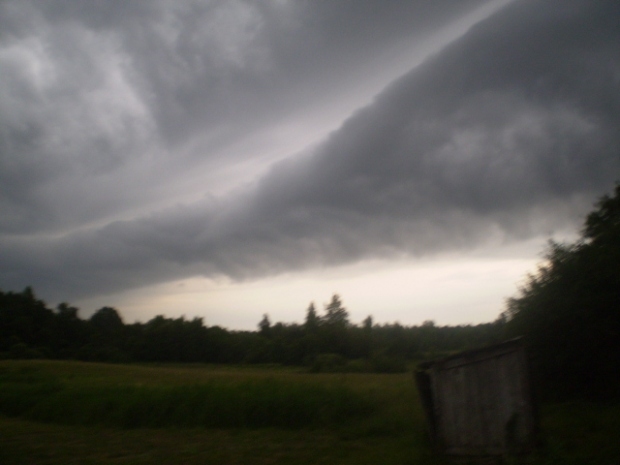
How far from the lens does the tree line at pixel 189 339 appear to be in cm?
5906

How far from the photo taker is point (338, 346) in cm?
6381

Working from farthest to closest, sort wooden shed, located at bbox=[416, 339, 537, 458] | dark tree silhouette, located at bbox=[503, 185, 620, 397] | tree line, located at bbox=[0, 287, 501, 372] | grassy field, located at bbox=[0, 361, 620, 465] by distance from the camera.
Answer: tree line, located at bbox=[0, 287, 501, 372]
dark tree silhouette, located at bbox=[503, 185, 620, 397]
grassy field, located at bbox=[0, 361, 620, 465]
wooden shed, located at bbox=[416, 339, 537, 458]

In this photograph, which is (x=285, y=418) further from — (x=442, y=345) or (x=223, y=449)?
(x=442, y=345)

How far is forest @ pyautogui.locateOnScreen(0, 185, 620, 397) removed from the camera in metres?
A: 14.1

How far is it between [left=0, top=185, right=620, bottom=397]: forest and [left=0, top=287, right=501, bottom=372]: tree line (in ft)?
0.48

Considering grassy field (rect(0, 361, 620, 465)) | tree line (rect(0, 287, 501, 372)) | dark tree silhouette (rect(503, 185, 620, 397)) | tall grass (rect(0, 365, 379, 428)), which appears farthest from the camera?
tree line (rect(0, 287, 501, 372))

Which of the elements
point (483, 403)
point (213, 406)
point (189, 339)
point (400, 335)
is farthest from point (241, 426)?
point (189, 339)

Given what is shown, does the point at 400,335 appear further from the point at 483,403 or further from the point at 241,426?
the point at 483,403

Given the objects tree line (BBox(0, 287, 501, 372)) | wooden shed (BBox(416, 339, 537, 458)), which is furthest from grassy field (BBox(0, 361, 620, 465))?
tree line (BBox(0, 287, 501, 372))

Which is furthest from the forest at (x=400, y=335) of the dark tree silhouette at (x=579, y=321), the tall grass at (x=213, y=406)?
the tall grass at (x=213, y=406)

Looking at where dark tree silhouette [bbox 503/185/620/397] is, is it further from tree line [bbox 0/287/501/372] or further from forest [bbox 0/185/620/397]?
tree line [bbox 0/287/501/372]

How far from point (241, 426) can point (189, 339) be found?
59.8 meters

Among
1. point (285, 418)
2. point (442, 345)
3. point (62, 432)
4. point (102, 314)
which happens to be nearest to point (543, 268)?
point (285, 418)

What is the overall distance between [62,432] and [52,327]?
58.9 meters
